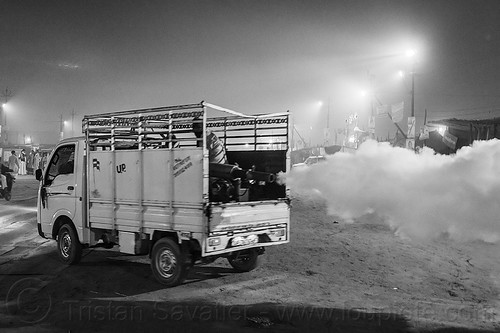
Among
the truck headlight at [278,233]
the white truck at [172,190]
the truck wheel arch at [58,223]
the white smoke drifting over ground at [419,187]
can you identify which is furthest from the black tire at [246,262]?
the truck wheel arch at [58,223]

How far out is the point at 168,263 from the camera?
23.5 feet

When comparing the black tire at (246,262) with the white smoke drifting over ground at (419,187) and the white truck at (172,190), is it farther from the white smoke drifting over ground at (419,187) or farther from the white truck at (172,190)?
the white smoke drifting over ground at (419,187)

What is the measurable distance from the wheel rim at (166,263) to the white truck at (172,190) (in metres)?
0.02

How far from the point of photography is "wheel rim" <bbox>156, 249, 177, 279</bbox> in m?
7.05

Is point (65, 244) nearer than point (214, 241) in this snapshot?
No

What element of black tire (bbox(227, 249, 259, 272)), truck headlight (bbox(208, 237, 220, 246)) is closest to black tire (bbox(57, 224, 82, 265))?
black tire (bbox(227, 249, 259, 272))

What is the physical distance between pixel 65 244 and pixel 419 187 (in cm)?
721

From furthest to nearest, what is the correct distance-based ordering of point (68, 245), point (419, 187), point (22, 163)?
point (22, 163) < point (68, 245) < point (419, 187)

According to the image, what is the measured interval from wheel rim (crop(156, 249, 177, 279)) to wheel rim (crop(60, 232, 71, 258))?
9.07 feet

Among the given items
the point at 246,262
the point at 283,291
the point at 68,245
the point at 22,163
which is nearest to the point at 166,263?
the point at 246,262

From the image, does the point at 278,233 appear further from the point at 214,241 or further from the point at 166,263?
the point at 166,263

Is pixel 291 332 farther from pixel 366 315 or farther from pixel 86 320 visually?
pixel 86 320

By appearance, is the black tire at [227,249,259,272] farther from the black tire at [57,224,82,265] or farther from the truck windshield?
the truck windshield

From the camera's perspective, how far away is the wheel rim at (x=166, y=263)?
23.1 ft
